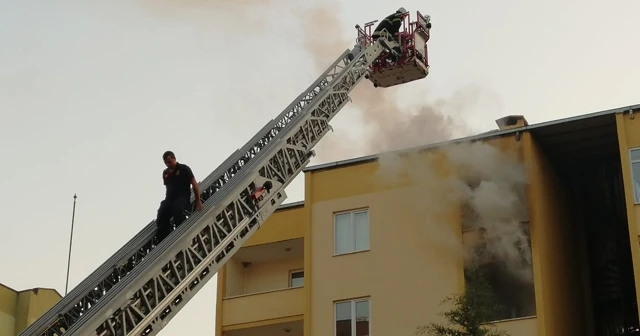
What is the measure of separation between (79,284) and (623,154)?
1670 cm

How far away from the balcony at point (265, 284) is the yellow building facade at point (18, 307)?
17.7 ft

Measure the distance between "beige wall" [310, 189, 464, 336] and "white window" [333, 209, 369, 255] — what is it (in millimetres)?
172

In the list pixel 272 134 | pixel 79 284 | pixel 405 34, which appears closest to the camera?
pixel 79 284

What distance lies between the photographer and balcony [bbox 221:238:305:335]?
28.9 metres

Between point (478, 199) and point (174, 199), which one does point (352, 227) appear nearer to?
point (478, 199)

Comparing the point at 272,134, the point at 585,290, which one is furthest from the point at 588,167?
the point at 272,134

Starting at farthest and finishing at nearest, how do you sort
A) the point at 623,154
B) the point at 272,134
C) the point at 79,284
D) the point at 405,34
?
the point at 623,154 < the point at 405,34 < the point at 272,134 < the point at 79,284

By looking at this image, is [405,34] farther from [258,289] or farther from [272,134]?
[258,289]

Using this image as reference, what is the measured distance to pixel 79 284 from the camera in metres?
13.3

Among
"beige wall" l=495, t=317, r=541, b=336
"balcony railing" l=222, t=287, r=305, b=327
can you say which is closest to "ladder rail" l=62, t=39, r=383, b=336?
"beige wall" l=495, t=317, r=541, b=336

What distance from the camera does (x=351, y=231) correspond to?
28.2m

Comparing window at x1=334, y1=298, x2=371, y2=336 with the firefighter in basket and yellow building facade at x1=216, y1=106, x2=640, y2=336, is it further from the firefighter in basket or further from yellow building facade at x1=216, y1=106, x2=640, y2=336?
the firefighter in basket

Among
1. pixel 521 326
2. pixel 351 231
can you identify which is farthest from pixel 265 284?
pixel 521 326

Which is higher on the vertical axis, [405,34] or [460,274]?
[405,34]
